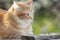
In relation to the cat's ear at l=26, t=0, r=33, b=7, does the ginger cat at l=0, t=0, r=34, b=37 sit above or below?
below

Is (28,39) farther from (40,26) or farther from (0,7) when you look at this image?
(0,7)

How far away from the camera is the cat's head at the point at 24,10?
143 cm

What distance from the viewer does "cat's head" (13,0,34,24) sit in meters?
1.43

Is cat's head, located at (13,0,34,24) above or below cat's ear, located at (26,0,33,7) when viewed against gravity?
below

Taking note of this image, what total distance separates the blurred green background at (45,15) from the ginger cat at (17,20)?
0.14ft

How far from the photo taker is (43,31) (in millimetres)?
1434

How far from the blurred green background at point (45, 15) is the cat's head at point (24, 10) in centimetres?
4

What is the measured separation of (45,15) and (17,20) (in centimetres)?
23

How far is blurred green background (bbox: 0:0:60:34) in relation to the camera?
1436 mm

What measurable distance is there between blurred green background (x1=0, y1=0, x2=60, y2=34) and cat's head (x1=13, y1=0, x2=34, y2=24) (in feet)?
0.12

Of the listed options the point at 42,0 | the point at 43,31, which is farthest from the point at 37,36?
the point at 42,0

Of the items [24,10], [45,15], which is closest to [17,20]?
[24,10]

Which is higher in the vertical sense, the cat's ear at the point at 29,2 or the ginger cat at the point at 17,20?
the cat's ear at the point at 29,2

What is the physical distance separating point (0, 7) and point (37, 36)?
38 cm
